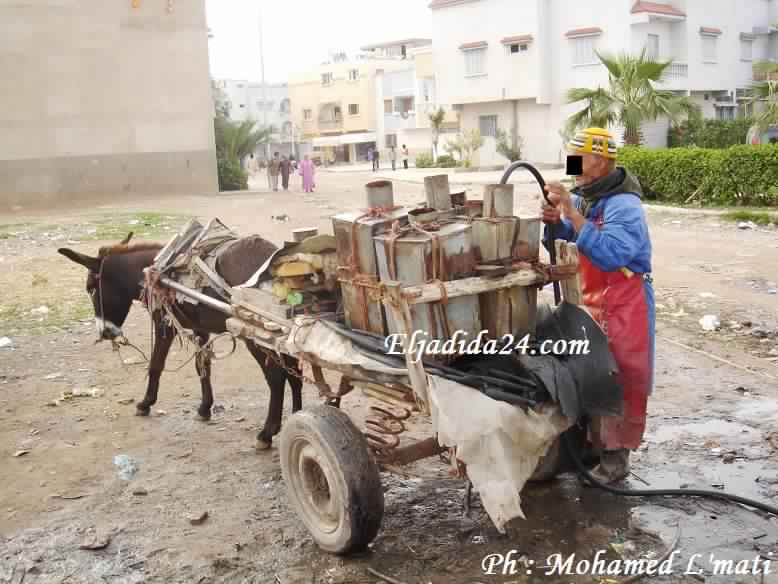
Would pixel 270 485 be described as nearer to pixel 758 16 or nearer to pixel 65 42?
pixel 65 42

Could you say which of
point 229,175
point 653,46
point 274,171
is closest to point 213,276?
point 274,171

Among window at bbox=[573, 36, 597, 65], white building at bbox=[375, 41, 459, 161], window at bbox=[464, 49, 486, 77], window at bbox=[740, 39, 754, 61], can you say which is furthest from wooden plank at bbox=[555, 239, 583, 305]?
white building at bbox=[375, 41, 459, 161]

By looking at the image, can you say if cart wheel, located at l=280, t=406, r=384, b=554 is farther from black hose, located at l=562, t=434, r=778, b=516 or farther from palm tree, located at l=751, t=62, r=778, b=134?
palm tree, located at l=751, t=62, r=778, b=134

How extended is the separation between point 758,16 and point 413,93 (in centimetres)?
2464

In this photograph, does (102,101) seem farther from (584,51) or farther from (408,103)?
(408,103)

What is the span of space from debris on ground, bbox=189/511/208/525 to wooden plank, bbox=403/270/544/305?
76.4 inches

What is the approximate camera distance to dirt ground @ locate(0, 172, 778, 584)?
12.8ft

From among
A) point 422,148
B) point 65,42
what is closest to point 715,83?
point 422,148

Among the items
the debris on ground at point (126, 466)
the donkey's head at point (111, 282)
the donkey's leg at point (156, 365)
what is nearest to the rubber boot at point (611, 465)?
the debris on ground at point (126, 466)

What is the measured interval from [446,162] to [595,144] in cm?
3733

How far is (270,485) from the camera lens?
4957 millimetres

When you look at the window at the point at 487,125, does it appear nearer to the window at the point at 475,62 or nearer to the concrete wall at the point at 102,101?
the window at the point at 475,62

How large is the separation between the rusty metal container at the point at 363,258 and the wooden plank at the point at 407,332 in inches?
7.9

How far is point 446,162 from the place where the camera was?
4094cm
